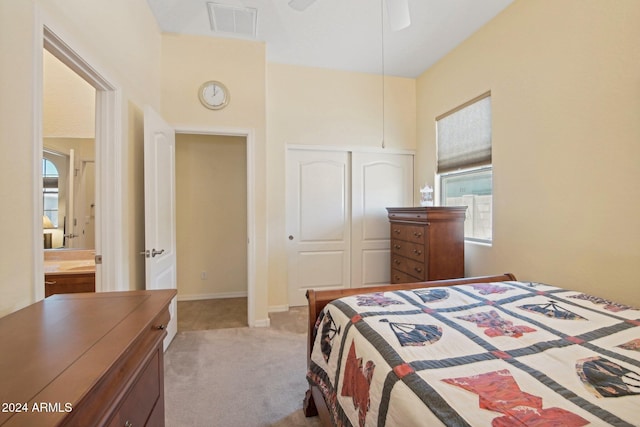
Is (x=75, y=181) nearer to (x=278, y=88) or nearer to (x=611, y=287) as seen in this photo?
(x=278, y=88)

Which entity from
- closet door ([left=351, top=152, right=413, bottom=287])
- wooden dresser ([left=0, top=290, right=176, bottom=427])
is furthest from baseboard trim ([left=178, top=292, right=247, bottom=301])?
wooden dresser ([left=0, top=290, right=176, bottom=427])

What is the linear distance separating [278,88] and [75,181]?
235 centimetres

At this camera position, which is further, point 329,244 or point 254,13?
point 329,244

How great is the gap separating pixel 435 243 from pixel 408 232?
0.38 metres

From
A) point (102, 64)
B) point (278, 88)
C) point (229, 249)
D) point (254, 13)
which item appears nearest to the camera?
point (102, 64)

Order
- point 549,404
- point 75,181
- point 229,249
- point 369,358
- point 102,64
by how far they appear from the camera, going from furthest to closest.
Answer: point 229,249
point 75,181
point 102,64
point 369,358
point 549,404

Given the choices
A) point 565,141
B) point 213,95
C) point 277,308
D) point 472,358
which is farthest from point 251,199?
point 565,141

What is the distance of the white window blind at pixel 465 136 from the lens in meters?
2.88

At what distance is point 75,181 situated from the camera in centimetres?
282

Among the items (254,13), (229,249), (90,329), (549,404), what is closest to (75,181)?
(229,249)

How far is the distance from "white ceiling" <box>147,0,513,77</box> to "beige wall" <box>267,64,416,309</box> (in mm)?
217

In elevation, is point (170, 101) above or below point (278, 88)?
below

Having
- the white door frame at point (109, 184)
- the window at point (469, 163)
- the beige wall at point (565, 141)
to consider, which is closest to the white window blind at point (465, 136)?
the window at point (469, 163)

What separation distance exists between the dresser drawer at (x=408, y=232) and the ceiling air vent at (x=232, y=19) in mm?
2525
